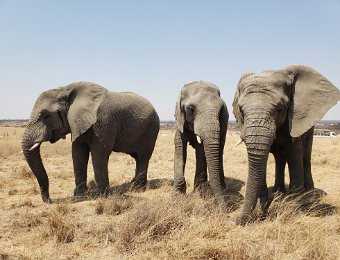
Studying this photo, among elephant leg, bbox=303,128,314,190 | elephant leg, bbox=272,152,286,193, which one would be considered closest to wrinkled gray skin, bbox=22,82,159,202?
elephant leg, bbox=272,152,286,193

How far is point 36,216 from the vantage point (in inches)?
254

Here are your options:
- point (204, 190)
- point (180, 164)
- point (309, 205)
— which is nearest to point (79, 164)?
point (180, 164)

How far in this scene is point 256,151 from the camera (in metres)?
5.64

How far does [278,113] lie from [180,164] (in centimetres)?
288

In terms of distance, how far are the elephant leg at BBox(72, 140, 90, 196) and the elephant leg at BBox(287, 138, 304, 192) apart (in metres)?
5.12

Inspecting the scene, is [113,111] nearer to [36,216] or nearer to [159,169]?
[36,216]

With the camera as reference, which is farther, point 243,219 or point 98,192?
point 98,192

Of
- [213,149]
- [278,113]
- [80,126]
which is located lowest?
[213,149]

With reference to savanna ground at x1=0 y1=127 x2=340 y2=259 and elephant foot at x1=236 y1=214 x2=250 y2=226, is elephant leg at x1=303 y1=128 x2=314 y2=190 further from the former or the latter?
elephant foot at x1=236 y1=214 x2=250 y2=226

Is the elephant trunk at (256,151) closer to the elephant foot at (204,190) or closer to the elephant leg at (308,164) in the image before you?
the elephant foot at (204,190)

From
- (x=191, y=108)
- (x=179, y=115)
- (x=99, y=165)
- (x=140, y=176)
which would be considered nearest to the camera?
(x=191, y=108)

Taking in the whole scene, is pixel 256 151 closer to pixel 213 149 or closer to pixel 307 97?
pixel 213 149

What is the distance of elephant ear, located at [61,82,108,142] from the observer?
841cm

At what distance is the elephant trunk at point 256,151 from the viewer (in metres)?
5.63
